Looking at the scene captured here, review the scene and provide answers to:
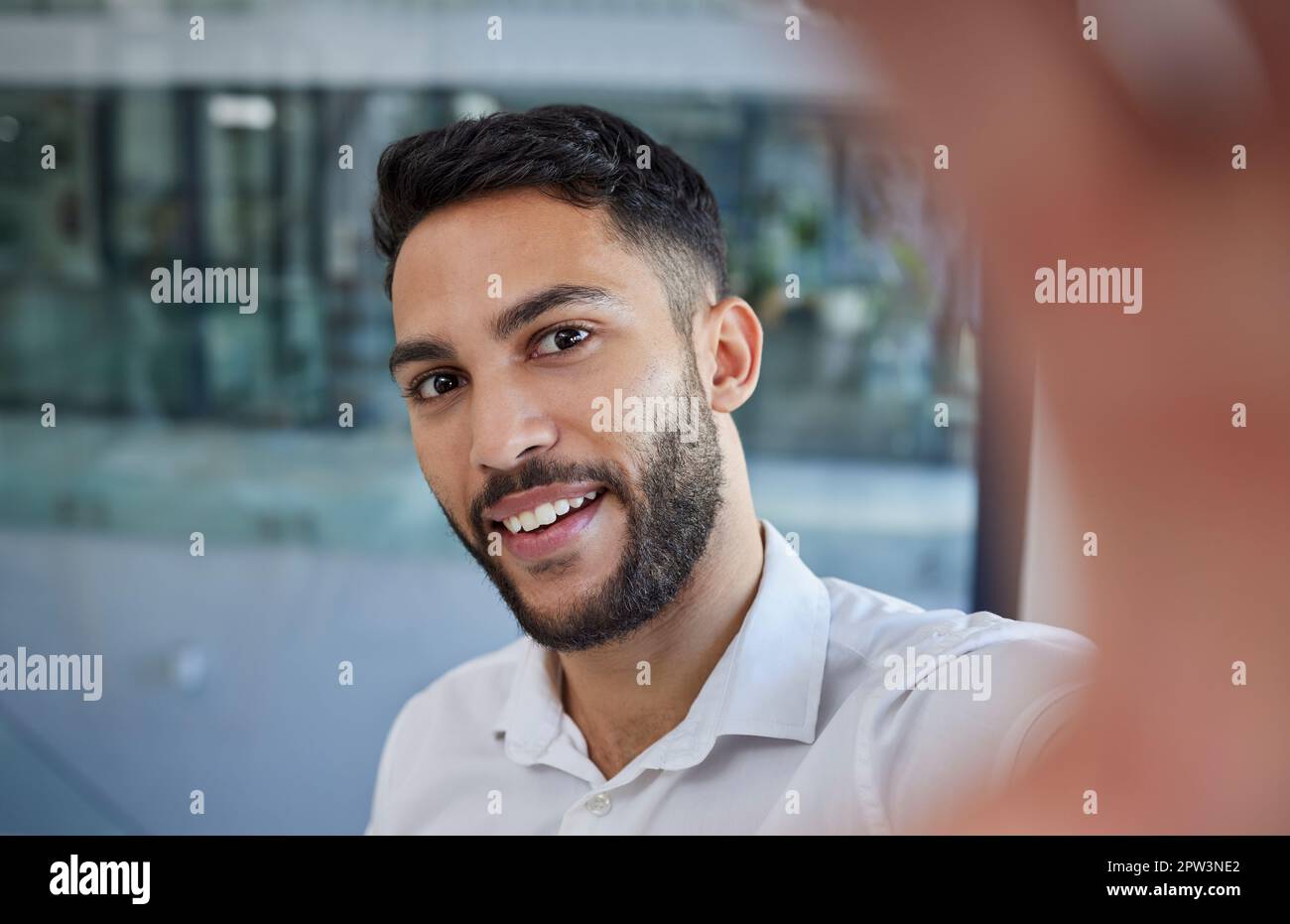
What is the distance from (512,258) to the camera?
1173 mm

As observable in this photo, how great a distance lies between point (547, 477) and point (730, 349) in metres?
0.31

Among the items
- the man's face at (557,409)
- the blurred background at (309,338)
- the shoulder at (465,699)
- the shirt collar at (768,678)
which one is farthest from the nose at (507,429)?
the blurred background at (309,338)

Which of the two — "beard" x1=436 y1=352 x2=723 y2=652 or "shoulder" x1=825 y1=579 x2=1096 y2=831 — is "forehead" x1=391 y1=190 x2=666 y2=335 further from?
"shoulder" x1=825 y1=579 x2=1096 y2=831

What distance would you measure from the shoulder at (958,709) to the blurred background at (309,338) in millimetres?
1677

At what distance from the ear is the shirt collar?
21 centimetres

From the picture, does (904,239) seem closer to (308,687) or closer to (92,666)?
(308,687)

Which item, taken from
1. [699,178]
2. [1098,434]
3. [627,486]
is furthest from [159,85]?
[1098,434]

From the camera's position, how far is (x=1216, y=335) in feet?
3.54

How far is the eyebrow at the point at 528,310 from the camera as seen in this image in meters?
1.15

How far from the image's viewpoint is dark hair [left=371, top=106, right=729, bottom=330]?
3.92 feet

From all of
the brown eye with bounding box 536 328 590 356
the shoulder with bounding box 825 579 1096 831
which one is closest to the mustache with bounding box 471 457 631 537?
the brown eye with bounding box 536 328 590 356

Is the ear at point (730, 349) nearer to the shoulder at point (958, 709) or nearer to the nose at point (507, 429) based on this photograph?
the nose at point (507, 429)
